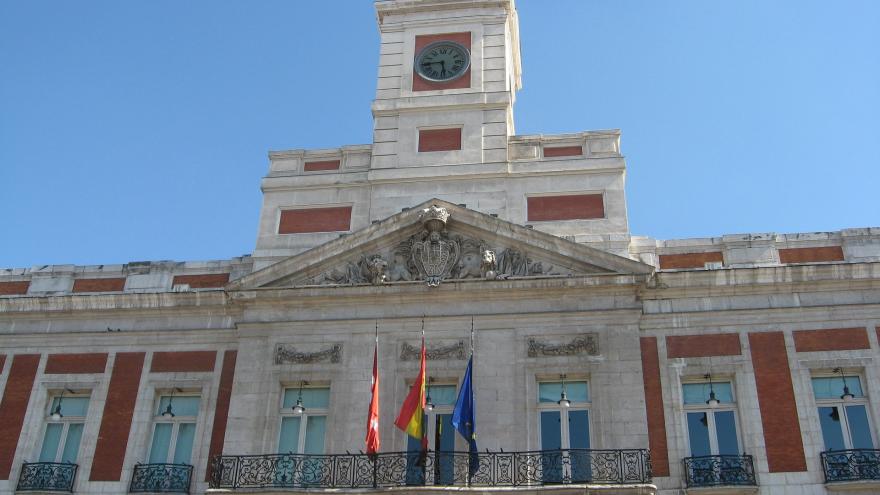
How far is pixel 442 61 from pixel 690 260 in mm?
8358

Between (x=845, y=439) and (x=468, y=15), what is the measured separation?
1372 centimetres

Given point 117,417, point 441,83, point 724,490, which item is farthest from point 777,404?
point 117,417

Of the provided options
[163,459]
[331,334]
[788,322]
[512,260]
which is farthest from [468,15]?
[163,459]

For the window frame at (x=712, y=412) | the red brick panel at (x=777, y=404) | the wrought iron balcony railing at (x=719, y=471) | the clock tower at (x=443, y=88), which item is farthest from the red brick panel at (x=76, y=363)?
the red brick panel at (x=777, y=404)

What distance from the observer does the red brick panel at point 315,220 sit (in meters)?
22.1

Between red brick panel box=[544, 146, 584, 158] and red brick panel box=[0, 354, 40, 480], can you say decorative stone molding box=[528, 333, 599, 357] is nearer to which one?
red brick panel box=[544, 146, 584, 158]

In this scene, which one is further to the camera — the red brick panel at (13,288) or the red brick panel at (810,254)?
the red brick panel at (13,288)

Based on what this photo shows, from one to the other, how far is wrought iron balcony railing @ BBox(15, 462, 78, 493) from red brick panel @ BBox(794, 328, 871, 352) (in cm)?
1453

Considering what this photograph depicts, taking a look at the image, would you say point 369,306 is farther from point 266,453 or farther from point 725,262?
point 725,262

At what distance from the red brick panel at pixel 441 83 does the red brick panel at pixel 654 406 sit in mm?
8361

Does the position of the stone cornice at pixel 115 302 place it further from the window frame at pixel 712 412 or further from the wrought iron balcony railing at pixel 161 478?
the window frame at pixel 712 412

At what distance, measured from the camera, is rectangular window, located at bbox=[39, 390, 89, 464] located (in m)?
20.0

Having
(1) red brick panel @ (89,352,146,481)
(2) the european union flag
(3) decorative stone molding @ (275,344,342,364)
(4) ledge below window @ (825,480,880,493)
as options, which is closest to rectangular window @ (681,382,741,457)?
(4) ledge below window @ (825,480,880,493)

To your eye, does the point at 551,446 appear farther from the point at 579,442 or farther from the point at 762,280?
the point at 762,280
